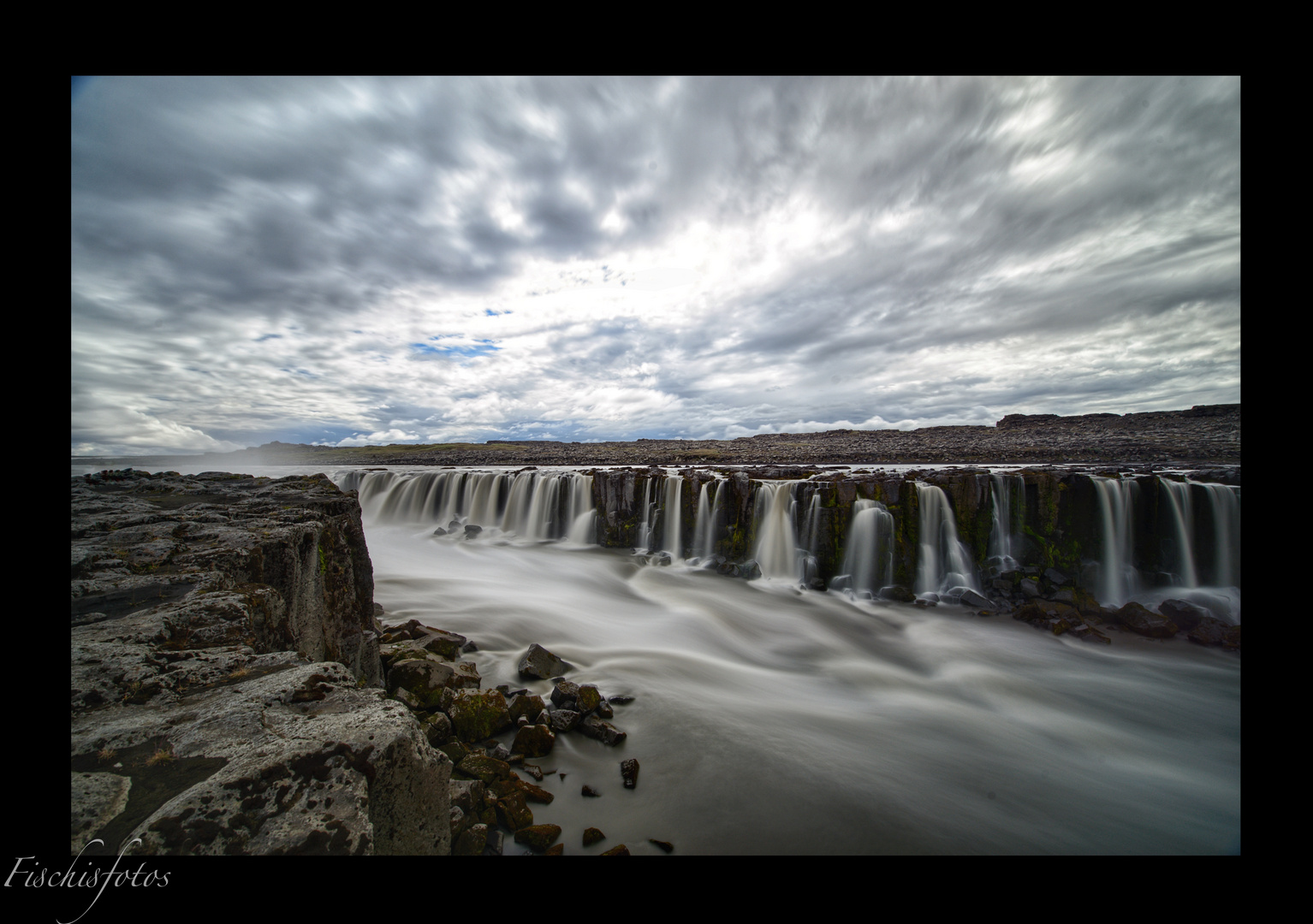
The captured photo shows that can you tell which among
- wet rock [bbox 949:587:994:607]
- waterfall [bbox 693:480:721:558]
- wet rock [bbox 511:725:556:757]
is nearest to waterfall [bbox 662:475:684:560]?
waterfall [bbox 693:480:721:558]

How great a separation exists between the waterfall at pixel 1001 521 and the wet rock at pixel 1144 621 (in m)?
2.41

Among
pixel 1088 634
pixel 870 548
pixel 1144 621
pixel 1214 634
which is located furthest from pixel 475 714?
pixel 1214 634

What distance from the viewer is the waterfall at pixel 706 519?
14.8 meters

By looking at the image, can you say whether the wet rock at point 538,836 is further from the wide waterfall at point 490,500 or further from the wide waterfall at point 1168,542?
the wide waterfall at point 1168,542

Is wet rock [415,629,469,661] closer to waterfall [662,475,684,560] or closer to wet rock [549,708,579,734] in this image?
wet rock [549,708,579,734]

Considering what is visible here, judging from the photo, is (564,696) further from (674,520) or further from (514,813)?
(674,520)

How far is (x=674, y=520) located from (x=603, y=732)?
11.0 m

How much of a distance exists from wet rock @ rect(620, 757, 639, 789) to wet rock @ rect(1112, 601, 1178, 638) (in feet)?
37.1

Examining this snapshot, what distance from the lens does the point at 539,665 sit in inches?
239
